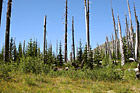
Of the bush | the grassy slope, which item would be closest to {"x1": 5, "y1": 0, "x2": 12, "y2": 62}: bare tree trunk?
the bush

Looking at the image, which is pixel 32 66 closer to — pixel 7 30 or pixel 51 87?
pixel 51 87

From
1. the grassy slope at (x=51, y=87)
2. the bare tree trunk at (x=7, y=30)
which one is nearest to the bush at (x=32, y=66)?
the grassy slope at (x=51, y=87)

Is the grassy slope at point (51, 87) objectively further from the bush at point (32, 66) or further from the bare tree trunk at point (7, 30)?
the bare tree trunk at point (7, 30)

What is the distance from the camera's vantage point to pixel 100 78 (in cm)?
949

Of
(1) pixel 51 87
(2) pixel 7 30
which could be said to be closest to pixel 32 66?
(1) pixel 51 87

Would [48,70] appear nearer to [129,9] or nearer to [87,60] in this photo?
[87,60]

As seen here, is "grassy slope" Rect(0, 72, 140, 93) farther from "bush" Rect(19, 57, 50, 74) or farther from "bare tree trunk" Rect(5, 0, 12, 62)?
"bare tree trunk" Rect(5, 0, 12, 62)

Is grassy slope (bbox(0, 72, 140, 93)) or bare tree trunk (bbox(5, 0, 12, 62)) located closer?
grassy slope (bbox(0, 72, 140, 93))

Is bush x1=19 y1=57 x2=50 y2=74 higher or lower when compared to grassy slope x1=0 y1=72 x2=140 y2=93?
higher

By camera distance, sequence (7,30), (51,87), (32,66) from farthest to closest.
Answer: (7,30)
(32,66)
(51,87)

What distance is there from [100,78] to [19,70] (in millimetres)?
5703

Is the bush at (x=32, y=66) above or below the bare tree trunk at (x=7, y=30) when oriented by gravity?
below

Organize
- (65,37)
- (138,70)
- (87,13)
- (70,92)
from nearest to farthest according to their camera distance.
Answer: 1. (70,92)
2. (138,70)
3. (87,13)
4. (65,37)

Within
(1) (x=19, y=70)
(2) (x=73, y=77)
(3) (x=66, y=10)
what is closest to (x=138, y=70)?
(2) (x=73, y=77)
